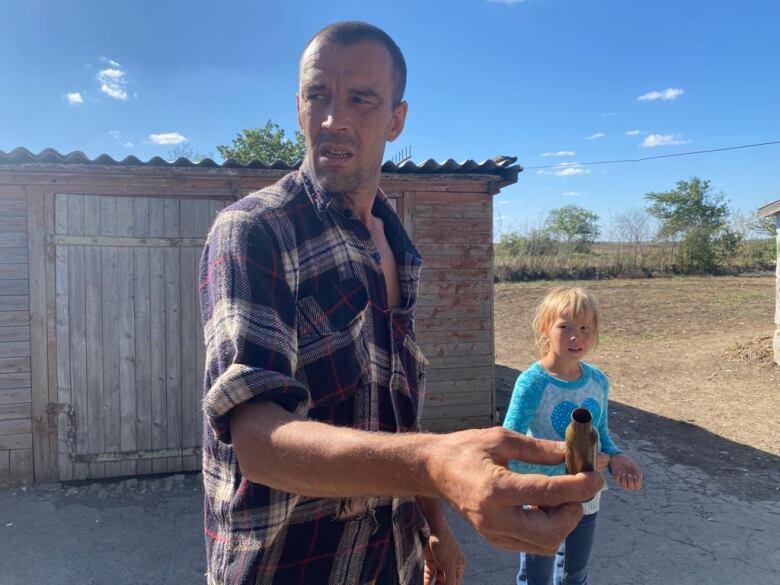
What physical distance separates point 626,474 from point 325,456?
2043mm

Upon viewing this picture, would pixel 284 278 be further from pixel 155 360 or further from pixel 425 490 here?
pixel 155 360

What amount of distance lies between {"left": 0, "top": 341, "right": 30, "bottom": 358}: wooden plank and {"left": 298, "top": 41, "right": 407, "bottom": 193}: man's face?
5.08 metres

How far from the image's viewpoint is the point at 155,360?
5.50m

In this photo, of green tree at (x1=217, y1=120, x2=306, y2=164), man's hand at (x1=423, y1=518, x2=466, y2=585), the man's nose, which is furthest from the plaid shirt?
green tree at (x1=217, y1=120, x2=306, y2=164)

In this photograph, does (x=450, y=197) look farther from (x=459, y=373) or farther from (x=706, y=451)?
(x=706, y=451)

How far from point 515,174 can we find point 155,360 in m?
4.04

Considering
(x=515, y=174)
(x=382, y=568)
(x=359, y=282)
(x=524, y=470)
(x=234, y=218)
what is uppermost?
(x=515, y=174)

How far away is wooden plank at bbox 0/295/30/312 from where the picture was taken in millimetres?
5230

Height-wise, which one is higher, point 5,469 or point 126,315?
point 126,315

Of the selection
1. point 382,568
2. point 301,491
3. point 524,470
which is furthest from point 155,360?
point 301,491

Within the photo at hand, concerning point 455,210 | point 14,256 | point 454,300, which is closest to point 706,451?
point 454,300

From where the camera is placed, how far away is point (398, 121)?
1458 mm

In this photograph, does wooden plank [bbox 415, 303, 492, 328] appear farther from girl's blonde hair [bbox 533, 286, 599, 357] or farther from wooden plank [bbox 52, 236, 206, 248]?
girl's blonde hair [bbox 533, 286, 599, 357]

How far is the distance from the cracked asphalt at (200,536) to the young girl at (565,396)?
1.11m
